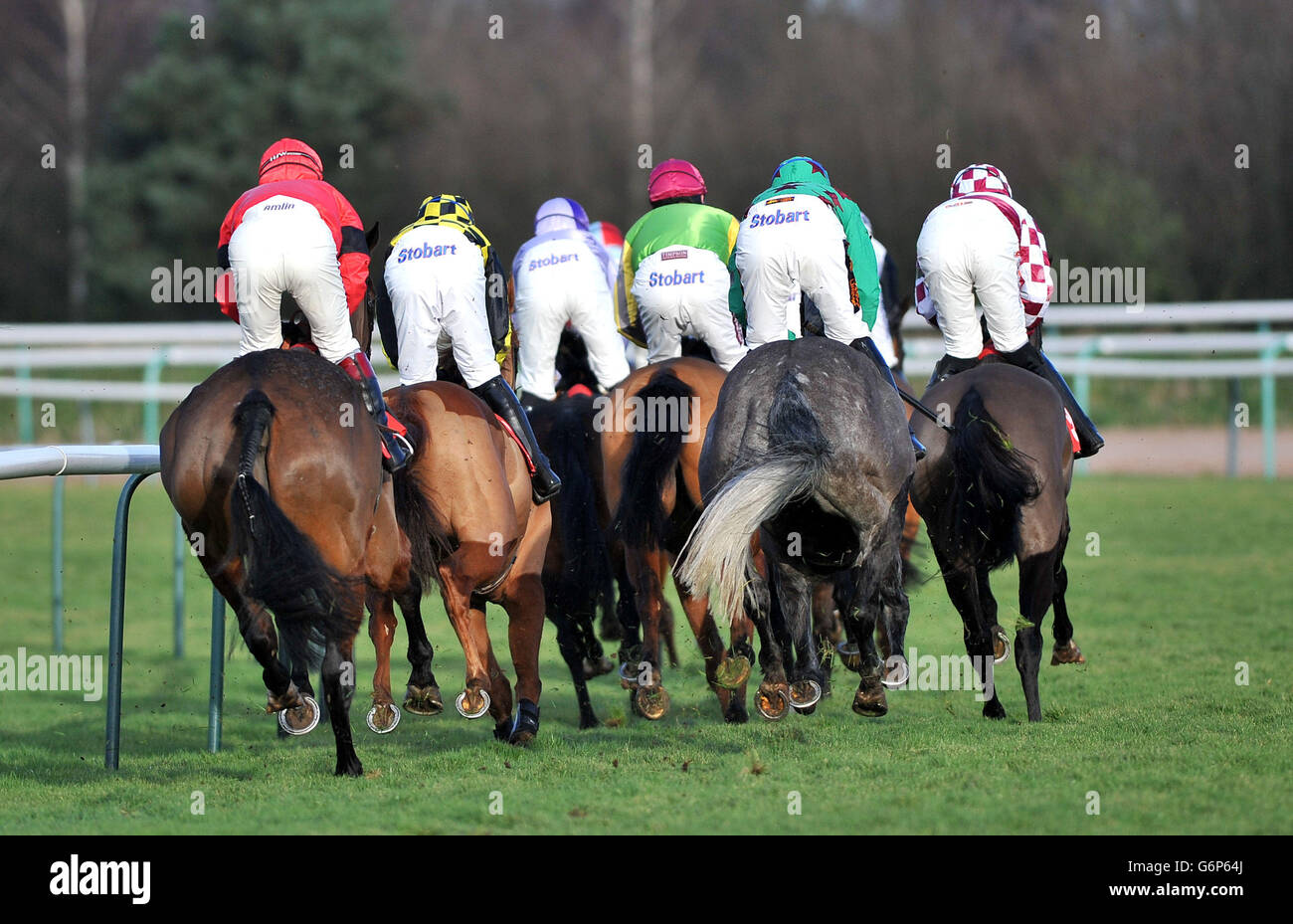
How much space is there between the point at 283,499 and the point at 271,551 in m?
0.23

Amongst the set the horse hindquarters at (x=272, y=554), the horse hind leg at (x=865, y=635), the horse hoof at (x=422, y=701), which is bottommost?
the horse hoof at (x=422, y=701)

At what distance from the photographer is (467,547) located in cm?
698

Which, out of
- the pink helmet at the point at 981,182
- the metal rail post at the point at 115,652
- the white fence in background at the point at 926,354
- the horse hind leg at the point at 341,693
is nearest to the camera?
the horse hind leg at the point at 341,693

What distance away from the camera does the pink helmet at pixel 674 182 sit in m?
8.49

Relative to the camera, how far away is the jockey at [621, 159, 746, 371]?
8.14 meters

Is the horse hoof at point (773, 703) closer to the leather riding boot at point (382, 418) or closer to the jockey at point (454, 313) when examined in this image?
the jockey at point (454, 313)

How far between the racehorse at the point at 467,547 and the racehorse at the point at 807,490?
0.98 meters

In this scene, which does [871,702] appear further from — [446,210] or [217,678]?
[446,210]

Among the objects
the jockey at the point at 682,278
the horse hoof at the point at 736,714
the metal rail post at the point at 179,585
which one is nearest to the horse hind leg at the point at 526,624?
the horse hoof at the point at 736,714

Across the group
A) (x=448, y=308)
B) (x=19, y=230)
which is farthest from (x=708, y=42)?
(x=448, y=308)

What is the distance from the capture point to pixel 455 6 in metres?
35.5

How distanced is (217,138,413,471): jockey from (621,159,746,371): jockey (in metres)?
1.79

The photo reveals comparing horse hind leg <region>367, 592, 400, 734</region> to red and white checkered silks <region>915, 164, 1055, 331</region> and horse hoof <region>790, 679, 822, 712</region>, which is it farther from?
red and white checkered silks <region>915, 164, 1055, 331</region>

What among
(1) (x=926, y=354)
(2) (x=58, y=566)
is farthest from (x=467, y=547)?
(1) (x=926, y=354)
